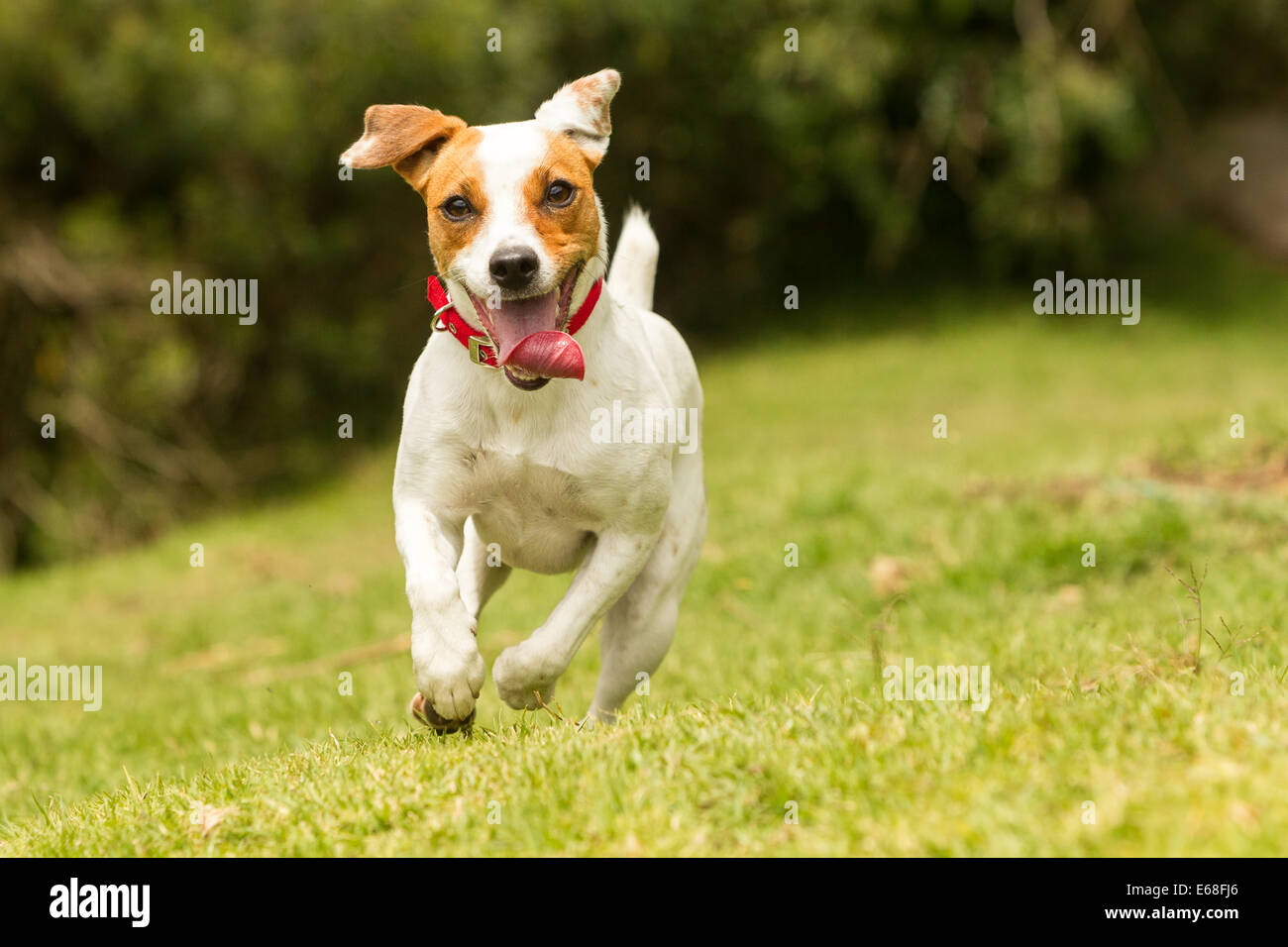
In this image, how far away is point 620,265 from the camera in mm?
5289

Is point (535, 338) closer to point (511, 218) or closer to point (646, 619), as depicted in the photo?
point (511, 218)

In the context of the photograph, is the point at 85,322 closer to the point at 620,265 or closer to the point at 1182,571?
the point at 620,265

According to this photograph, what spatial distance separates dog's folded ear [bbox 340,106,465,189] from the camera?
3.98 m

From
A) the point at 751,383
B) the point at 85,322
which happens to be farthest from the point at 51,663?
the point at 751,383

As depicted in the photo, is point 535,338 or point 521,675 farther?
point 521,675

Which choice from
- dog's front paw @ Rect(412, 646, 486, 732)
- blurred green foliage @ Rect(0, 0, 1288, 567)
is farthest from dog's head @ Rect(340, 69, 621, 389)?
blurred green foliage @ Rect(0, 0, 1288, 567)

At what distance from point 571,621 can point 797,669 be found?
1747 mm

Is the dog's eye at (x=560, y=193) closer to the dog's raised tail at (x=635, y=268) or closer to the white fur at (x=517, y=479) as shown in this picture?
the white fur at (x=517, y=479)

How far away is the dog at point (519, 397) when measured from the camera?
3.81 meters

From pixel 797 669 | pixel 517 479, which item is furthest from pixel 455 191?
pixel 797 669

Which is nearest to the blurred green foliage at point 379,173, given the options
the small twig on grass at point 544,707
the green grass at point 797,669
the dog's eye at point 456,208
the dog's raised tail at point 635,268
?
the green grass at point 797,669

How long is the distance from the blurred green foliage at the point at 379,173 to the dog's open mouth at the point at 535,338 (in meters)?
10.5

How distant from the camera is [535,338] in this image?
3740 mm

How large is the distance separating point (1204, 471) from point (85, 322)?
10.4 metres
